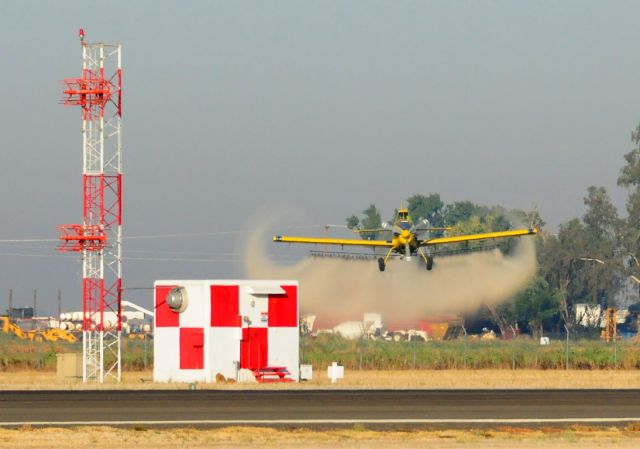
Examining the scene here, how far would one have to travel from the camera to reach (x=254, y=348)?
60375 mm

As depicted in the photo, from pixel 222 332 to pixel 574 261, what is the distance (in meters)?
103

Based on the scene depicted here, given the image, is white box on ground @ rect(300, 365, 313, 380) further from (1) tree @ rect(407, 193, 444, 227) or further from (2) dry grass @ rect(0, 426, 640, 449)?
(1) tree @ rect(407, 193, 444, 227)

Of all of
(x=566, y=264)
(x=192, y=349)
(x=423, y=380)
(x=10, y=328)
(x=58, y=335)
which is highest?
(x=566, y=264)

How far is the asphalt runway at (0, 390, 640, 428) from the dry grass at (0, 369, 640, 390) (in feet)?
24.0

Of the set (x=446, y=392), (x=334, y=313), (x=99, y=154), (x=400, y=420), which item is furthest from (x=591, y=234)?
(x=400, y=420)

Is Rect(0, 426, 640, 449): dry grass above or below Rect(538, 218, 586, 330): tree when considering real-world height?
below

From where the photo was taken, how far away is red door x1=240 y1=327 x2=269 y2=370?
60000mm

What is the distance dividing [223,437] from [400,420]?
5.98 meters

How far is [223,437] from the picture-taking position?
97.8 feet

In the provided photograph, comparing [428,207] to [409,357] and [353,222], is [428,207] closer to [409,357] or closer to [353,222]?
[353,222]

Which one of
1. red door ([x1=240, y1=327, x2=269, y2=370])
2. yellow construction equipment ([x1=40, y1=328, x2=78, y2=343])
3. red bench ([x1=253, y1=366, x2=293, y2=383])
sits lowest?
red bench ([x1=253, y1=366, x2=293, y2=383])

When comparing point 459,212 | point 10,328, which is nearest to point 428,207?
point 459,212

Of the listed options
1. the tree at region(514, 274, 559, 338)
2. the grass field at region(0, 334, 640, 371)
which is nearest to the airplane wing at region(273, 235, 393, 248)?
the grass field at region(0, 334, 640, 371)

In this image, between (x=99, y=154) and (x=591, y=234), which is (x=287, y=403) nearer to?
Answer: (x=99, y=154)
